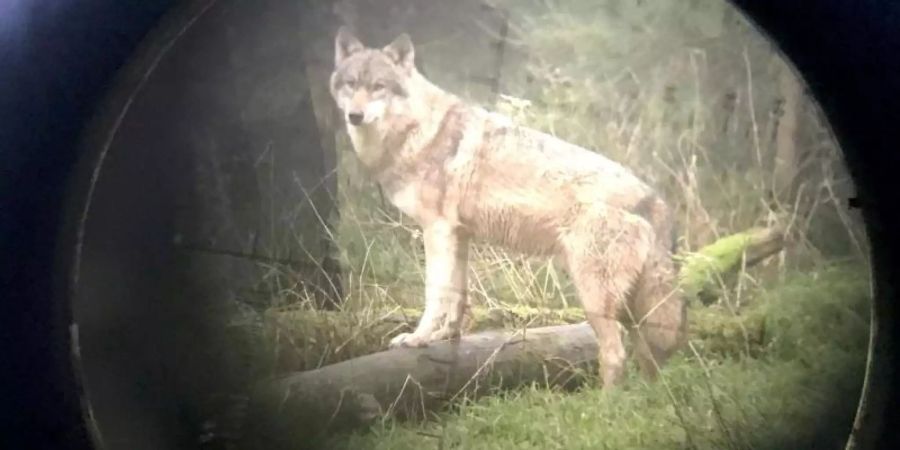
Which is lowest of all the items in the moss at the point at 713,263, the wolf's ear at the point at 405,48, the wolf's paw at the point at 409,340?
the wolf's paw at the point at 409,340

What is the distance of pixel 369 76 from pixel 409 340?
265 millimetres

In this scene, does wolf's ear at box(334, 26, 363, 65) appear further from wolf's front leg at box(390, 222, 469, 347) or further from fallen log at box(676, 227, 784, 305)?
fallen log at box(676, 227, 784, 305)

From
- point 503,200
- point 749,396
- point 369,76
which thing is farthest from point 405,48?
point 749,396

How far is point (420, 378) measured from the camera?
109 centimetres

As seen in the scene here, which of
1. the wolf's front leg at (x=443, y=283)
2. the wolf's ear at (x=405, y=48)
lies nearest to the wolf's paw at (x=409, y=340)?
the wolf's front leg at (x=443, y=283)

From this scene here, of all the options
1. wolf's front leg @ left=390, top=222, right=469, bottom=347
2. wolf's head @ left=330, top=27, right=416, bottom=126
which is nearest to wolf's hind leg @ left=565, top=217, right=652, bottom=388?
wolf's front leg @ left=390, top=222, right=469, bottom=347

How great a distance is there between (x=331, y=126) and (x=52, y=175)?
30cm

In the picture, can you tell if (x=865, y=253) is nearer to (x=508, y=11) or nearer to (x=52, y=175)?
(x=508, y=11)

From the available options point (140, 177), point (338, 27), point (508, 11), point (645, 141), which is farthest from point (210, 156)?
point (645, 141)

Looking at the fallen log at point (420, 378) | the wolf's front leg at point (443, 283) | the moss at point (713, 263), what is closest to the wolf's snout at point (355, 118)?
the wolf's front leg at point (443, 283)

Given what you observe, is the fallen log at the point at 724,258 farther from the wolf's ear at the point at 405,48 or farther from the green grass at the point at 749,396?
the wolf's ear at the point at 405,48

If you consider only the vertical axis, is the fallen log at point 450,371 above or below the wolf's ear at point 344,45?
below

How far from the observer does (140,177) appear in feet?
3.63

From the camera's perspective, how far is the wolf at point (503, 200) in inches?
41.6
